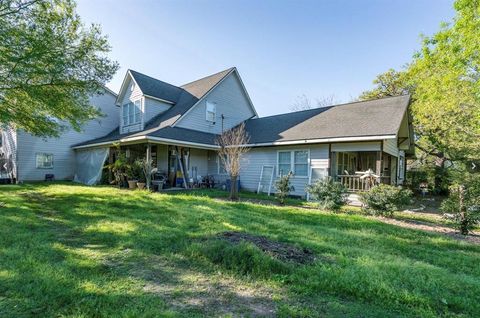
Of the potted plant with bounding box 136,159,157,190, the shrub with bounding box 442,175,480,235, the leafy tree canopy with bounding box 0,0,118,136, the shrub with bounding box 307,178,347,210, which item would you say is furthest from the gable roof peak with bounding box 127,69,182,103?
the shrub with bounding box 442,175,480,235

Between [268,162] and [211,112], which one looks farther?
[211,112]

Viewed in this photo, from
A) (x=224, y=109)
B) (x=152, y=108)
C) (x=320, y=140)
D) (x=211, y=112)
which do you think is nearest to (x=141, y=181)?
(x=152, y=108)

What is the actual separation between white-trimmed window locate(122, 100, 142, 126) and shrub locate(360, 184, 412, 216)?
1397 cm

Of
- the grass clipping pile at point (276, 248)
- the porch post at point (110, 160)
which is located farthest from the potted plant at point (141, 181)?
the grass clipping pile at point (276, 248)

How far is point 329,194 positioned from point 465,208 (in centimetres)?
373

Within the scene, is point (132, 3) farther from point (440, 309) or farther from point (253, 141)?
point (440, 309)

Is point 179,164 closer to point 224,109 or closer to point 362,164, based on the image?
point 224,109

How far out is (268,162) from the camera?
46.6ft

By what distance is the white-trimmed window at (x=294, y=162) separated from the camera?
12.9m

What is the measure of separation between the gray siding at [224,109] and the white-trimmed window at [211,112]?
19 cm

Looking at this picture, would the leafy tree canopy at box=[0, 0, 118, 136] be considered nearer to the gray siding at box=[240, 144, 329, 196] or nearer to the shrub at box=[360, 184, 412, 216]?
the gray siding at box=[240, 144, 329, 196]

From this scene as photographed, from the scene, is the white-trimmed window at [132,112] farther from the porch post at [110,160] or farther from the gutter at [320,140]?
the gutter at [320,140]

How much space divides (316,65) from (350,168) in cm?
847

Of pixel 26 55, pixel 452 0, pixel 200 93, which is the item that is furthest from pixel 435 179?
pixel 26 55
